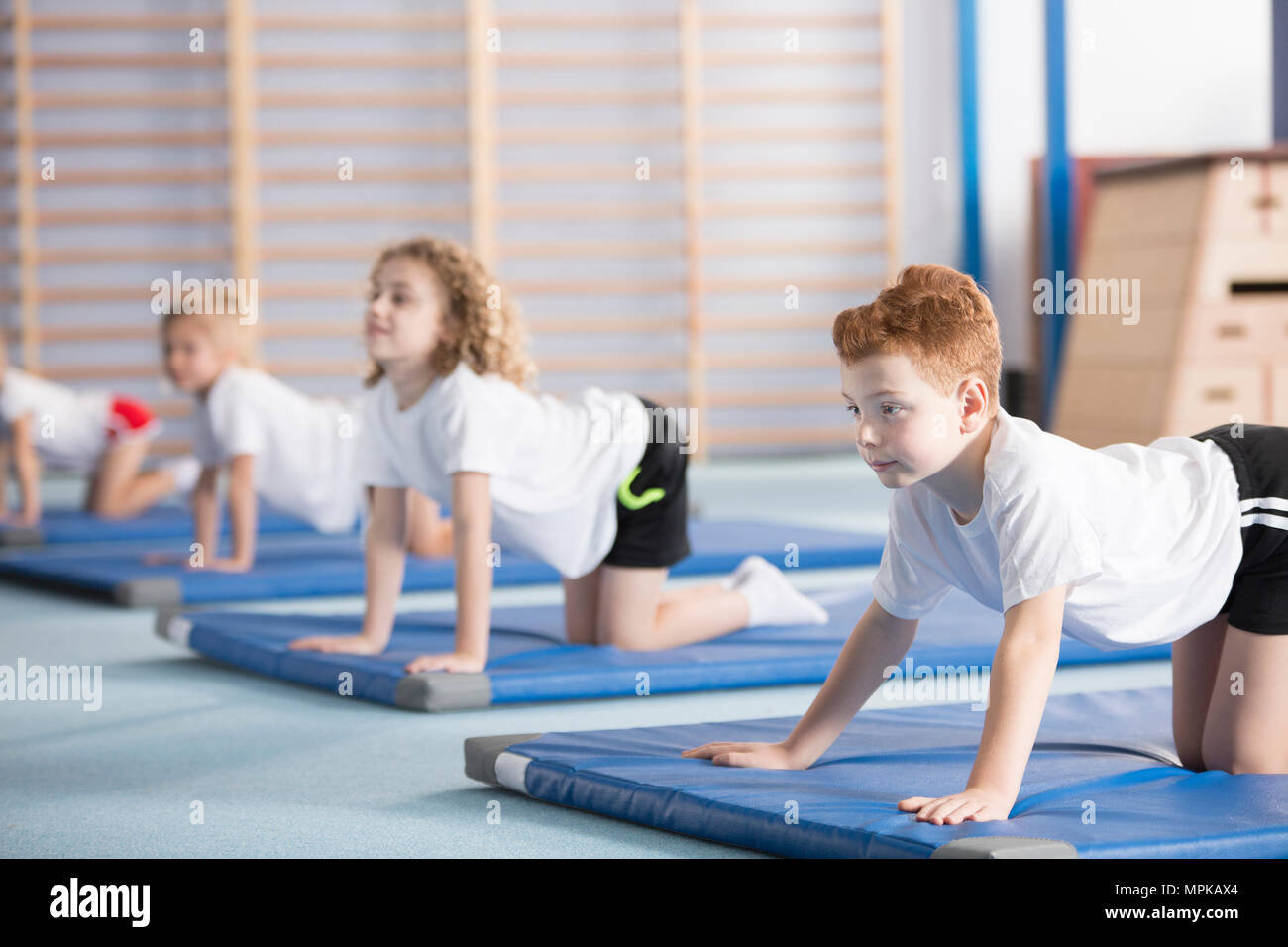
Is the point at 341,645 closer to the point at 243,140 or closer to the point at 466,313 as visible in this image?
the point at 466,313

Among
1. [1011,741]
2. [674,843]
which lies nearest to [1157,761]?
[1011,741]

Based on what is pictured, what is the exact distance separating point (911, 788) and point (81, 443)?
4.40 m

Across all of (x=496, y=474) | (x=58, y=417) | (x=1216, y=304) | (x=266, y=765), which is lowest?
(x=266, y=765)

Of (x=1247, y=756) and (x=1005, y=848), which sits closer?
(x=1005, y=848)

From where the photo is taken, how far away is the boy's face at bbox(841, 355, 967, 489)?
1744mm

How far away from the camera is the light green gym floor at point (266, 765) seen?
75.9 inches

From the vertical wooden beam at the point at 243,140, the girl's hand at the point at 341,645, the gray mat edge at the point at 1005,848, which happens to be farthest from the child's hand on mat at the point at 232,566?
the vertical wooden beam at the point at 243,140

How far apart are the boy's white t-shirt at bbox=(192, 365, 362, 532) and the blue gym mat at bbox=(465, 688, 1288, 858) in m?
2.05

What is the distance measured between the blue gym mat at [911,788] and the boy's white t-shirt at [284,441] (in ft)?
6.72

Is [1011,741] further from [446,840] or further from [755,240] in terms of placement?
[755,240]

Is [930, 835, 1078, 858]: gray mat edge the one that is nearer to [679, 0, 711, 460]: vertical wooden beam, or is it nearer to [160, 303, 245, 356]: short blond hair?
[160, 303, 245, 356]: short blond hair

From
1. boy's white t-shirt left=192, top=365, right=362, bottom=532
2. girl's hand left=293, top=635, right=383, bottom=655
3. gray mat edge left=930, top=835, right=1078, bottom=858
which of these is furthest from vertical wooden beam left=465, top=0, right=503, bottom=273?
gray mat edge left=930, top=835, right=1078, bottom=858

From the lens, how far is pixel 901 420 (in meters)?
1.75

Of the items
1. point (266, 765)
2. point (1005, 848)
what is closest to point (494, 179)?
point (266, 765)
